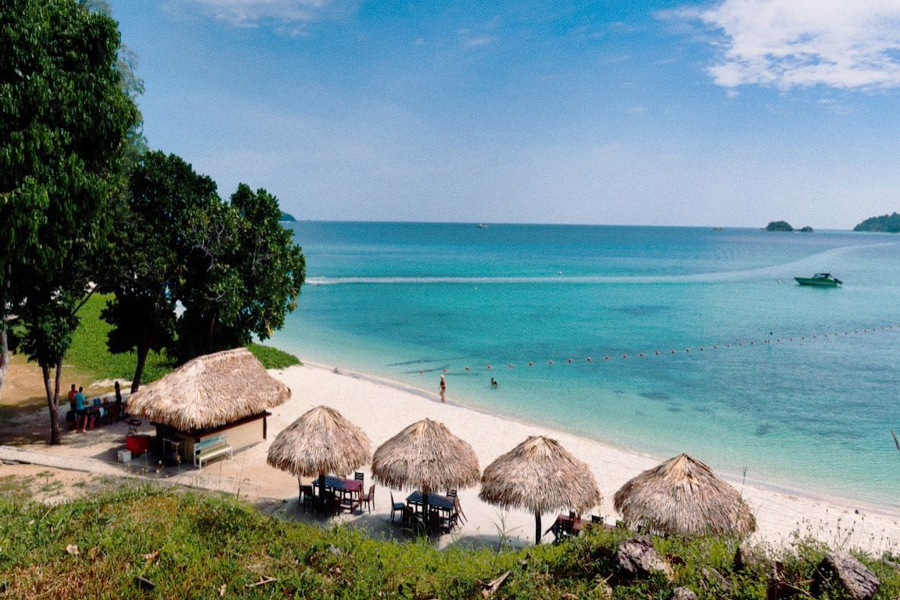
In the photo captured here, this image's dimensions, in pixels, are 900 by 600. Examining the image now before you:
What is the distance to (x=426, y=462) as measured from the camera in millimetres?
10711

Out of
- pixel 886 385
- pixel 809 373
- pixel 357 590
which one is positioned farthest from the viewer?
pixel 809 373

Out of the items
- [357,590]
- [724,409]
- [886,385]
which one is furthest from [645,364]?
[357,590]

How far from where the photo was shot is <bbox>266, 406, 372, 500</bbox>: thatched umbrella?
1117cm

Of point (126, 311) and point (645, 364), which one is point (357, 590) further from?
point (645, 364)

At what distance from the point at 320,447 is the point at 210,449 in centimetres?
427

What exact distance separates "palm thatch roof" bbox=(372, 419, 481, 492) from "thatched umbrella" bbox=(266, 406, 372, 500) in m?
0.66

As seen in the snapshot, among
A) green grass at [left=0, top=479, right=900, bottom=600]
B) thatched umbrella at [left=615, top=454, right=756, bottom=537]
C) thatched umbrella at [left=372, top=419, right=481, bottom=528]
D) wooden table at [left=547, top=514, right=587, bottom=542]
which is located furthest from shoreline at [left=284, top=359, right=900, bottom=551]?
green grass at [left=0, top=479, right=900, bottom=600]

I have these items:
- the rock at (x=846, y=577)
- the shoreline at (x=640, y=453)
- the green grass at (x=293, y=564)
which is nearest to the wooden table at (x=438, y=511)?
the green grass at (x=293, y=564)

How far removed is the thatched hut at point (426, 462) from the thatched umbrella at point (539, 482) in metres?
0.53

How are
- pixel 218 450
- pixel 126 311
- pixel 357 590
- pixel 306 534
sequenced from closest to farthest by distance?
pixel 357 590
pixel 306 534
pixel 218 450
pixel 126 311

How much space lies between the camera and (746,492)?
14.5 meters

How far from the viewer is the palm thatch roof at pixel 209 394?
43.3 feet

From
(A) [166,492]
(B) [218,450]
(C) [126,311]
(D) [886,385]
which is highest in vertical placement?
(C) [126,311]

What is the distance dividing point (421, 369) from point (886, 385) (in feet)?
72.1
